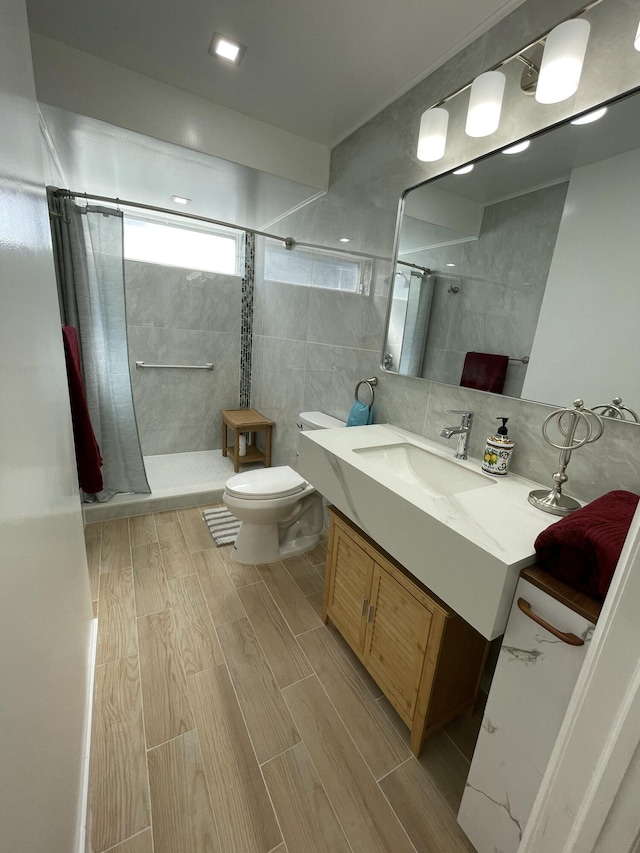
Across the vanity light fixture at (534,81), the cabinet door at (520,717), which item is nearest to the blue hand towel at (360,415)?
the vanity light fixture at (534,81)

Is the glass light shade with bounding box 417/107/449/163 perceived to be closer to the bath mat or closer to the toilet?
the toilet

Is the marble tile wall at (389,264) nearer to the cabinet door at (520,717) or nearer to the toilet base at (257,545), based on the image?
the cabinet door at (520,717)

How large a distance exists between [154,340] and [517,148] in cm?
278

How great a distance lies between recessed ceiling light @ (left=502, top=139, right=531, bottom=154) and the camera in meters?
1.09

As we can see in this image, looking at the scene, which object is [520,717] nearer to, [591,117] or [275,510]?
[275,510]

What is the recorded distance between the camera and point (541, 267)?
1.08 m

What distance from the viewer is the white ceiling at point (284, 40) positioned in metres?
1.18

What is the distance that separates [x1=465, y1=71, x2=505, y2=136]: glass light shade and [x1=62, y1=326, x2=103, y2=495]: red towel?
1.67 metres

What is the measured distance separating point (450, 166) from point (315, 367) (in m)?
1.24

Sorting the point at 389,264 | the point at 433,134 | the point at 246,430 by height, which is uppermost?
the point at 433,134

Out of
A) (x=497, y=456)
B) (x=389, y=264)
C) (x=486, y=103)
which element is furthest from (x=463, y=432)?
(x=486, y=103)

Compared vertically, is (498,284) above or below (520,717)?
above

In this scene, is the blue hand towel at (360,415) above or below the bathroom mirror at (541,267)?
below

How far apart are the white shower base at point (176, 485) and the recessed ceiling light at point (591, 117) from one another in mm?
2575
